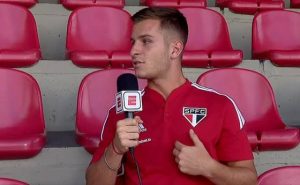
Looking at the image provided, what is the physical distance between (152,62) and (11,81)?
85 cm

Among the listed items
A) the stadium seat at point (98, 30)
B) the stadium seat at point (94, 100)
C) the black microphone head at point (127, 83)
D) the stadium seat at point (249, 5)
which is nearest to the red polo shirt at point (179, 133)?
the black microphone head at point (127, 83)

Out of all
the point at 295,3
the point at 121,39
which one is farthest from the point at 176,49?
the point at 295,3

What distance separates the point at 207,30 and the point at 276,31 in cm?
42

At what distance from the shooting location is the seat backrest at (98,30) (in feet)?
9.09

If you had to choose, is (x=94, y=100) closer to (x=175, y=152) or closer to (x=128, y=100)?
(x=175, y=152)

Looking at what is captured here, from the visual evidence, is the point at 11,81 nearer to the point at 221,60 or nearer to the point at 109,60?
the point at 109,60

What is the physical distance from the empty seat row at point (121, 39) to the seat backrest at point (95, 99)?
12.1 inches

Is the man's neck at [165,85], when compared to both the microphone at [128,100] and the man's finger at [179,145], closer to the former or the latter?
the man's finger at [179,145]

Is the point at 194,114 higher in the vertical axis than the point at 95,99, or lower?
higher

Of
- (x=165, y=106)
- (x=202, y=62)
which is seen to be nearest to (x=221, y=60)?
(x=202, y=62)

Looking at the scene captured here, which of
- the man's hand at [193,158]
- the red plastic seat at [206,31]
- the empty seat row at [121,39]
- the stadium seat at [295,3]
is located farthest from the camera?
the stadium seat at [295,3]

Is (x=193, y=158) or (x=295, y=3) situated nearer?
(x=193, y=158)

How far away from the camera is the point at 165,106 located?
4.90 ft

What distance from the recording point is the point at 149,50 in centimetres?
147
